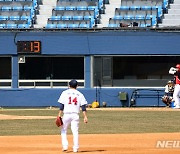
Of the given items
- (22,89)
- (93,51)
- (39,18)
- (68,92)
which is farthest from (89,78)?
(68,92)

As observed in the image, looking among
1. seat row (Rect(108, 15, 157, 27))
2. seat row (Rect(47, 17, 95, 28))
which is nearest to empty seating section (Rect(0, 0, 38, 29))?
seat row (Rect(47, 17, 95, 28))

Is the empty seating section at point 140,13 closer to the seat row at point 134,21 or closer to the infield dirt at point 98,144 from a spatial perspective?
the seat row at point 134,21

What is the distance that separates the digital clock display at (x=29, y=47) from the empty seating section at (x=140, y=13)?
5.13 meters

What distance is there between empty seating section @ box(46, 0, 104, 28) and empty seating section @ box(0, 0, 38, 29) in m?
1.43

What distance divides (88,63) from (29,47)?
11.7 feet

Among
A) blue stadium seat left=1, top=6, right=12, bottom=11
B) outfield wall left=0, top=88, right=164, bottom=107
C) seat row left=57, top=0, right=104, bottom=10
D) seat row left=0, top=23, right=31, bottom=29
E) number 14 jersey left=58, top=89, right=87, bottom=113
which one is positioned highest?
seat row left=57, top=0, right=104, bottom=10

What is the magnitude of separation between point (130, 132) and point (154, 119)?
221 inches

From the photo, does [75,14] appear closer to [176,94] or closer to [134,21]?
[134,21]

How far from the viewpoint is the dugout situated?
3697 cm

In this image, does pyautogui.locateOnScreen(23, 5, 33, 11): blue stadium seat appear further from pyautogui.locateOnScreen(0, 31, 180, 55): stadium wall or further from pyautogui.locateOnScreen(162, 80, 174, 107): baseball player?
pyautogui.locateOnScreen(162, 80, 174, 107): baseball player

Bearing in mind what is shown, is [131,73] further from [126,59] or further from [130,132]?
[130,132]

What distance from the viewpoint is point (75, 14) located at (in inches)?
1625

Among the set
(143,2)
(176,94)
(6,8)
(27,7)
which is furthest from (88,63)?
(6,8)

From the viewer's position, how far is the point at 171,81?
3606cm
